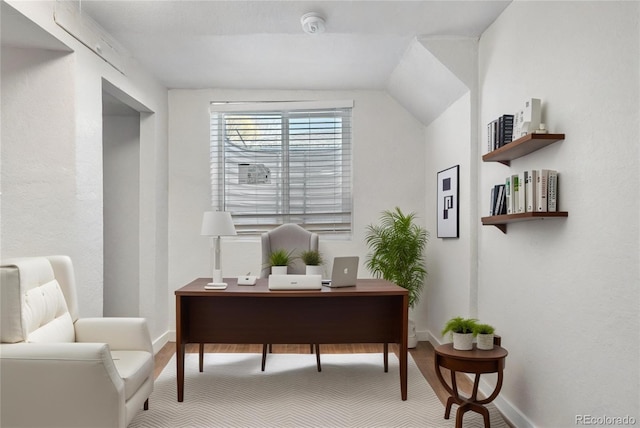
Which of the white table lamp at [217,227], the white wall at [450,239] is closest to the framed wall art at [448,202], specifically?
the white wall at [450,239]

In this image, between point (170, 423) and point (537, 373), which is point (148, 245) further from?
point (537, 373)

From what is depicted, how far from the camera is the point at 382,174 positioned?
5.05 m

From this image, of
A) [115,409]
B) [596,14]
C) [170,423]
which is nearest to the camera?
[596,14]

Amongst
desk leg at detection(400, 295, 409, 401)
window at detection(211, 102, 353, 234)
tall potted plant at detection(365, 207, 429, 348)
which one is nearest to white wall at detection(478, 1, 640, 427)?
desk leg at detection(400, 295, 409, 401)

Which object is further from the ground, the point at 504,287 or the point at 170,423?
the point at 504,287

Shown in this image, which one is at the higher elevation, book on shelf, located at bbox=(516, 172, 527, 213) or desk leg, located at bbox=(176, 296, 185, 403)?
book on shelf, located at bbox=(516, 172, 527, 213)

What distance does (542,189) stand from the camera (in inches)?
92.5

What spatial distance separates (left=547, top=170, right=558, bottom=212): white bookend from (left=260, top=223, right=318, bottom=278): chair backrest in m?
2.32

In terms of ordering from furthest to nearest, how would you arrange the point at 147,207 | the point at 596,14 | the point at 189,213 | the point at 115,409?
the point at 189,213 → the point at 147,207 → the point at 115,409 → the point at 596,14

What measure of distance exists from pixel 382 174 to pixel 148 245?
2.49 meters

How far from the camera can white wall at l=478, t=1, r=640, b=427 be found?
1896 millimetres

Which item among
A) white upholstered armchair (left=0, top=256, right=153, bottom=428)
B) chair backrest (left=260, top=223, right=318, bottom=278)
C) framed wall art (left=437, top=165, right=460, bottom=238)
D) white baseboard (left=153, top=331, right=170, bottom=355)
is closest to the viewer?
white upholstered armchair (left=0, top=256, right=153, bottom=428)

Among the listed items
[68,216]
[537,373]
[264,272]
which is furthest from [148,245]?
[537,373]

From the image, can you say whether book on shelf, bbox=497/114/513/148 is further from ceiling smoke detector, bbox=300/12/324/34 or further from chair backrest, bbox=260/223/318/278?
chair backrest, bbox=260/223/318/278
